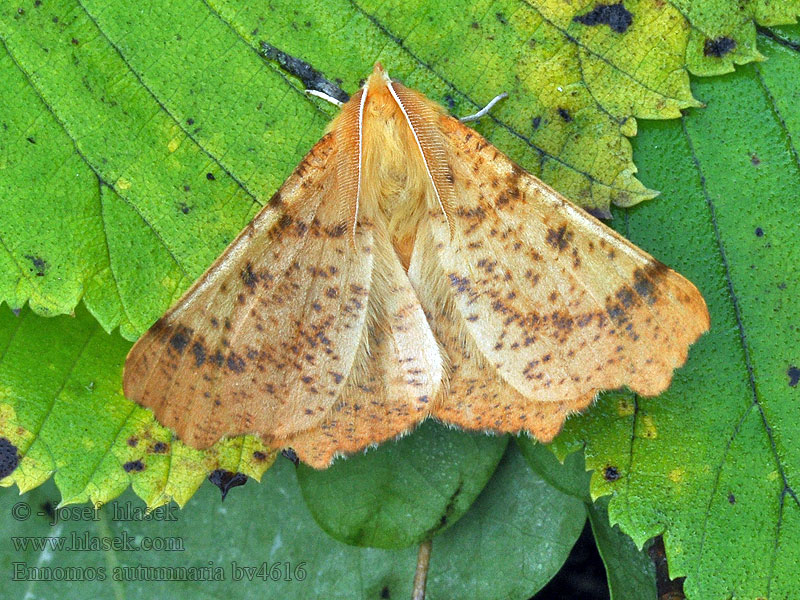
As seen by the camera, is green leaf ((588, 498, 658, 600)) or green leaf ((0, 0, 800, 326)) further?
green leaf ((588, 498, 658, 600))

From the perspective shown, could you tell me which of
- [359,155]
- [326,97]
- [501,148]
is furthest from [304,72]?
[501,148]

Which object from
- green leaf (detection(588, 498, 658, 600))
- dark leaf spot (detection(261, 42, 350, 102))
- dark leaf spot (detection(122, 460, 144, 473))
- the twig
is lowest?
the twig

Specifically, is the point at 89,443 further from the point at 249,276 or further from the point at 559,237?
the point at 559,237

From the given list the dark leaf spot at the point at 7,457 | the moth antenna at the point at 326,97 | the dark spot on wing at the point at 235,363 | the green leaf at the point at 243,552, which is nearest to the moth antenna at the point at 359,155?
the moth antenna at the point at 326,97

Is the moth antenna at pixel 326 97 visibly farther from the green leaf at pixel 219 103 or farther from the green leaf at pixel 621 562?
the green leaf at pixel 621 562

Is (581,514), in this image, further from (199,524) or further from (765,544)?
(199,524)

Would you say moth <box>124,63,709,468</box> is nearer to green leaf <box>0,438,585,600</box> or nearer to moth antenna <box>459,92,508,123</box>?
moth antenna <box>459,92,508,123</box>

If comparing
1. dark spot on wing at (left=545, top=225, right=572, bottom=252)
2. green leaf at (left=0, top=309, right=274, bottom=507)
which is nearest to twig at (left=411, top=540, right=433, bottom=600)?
green leaf at (left=0, top=309, right=274, bottom=507)
